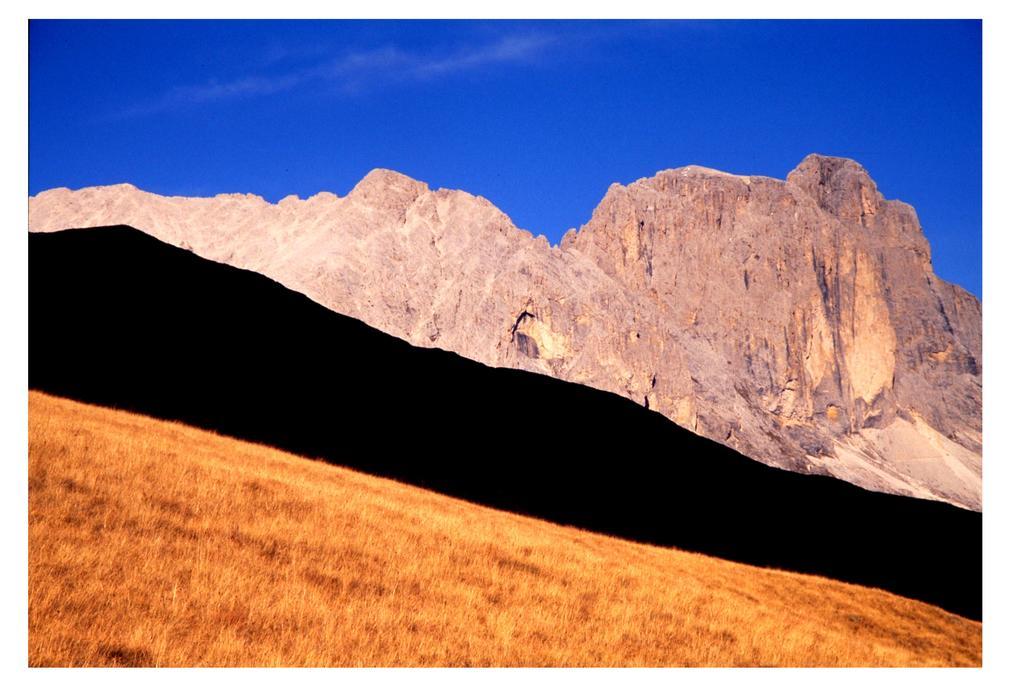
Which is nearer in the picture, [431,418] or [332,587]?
[332,587]

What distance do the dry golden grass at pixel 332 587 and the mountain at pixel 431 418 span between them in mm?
4951

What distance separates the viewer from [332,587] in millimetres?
13602

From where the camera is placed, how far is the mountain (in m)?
26.7

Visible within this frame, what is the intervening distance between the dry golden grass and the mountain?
16.2 ft

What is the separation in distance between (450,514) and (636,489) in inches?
438

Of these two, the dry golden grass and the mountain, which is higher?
the mountain

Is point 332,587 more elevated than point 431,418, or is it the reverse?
point 431,418

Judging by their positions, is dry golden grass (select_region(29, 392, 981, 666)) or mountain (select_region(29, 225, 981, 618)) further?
mountain (select_region(29, 225, 981, 618))

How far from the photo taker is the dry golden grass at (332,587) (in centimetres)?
1145

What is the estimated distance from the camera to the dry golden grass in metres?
11.5

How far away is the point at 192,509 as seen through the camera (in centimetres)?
1515

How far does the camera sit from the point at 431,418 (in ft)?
105

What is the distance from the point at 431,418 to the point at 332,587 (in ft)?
60.7
